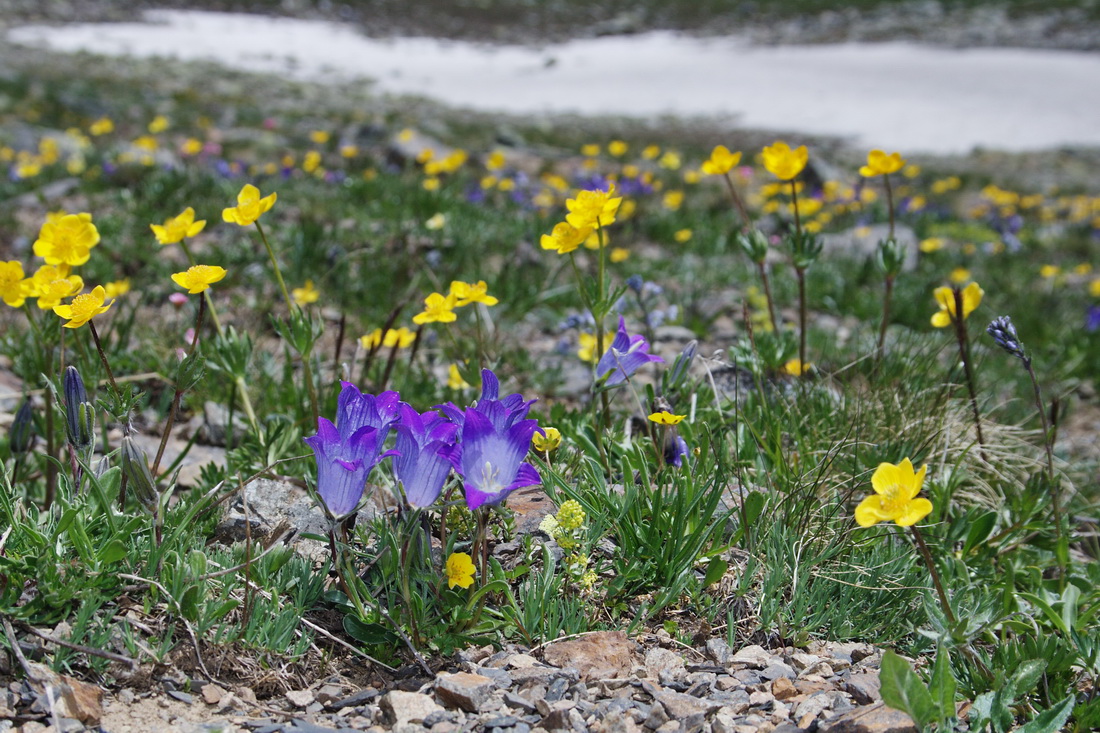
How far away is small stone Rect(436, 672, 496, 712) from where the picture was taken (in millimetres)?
1861

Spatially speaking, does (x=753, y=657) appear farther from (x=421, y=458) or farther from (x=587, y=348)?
(x=587, y=348)

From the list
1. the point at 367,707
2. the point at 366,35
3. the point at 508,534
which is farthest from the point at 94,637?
the point at 366,35

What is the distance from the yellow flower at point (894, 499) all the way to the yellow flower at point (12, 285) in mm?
2239

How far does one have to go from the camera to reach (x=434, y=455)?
1.82m

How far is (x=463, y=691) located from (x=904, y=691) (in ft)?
3.02

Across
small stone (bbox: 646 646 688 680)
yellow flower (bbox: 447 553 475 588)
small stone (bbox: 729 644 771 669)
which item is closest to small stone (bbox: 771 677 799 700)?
small stone (bbox: 729 644 771 669)

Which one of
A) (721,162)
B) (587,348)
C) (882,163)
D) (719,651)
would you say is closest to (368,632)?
(719,651)

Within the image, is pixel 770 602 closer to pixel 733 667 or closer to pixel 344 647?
pixel 733 667

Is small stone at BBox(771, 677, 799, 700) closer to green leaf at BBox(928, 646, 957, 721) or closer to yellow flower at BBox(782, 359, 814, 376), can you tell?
green leaf at BBox(928, 646, 957, 721)

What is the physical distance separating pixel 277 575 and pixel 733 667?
117cm

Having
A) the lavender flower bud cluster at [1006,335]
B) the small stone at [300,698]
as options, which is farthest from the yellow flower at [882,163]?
the small stone at [300,698]

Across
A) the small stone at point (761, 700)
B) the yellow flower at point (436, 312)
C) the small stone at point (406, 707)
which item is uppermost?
the yellow flower at point (436, 312)

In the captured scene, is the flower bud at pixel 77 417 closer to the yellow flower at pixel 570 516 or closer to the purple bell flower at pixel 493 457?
the purple bell flower at pixel 493 457

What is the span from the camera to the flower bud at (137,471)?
199 centimetres
